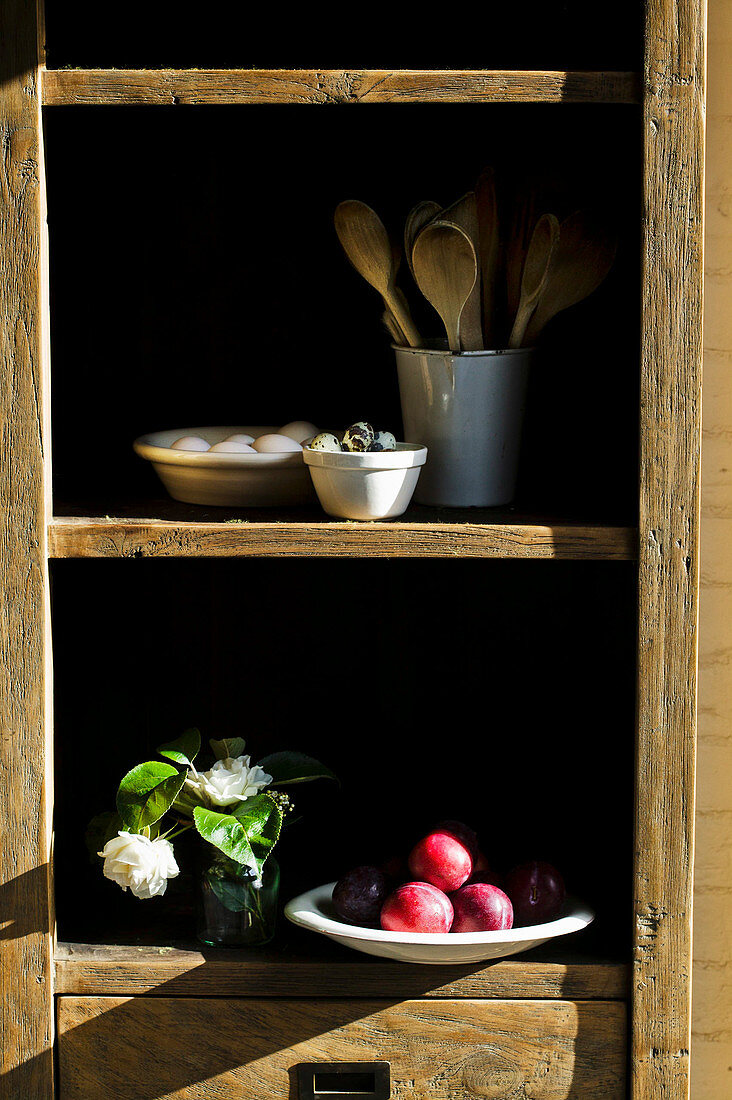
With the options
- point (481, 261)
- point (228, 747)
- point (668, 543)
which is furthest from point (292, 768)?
point (481, 261)

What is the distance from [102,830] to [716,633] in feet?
2.69

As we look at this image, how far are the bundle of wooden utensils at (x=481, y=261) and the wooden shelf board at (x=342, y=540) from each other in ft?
0.72

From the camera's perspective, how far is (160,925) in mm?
1104

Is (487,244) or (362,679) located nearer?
(487,244)

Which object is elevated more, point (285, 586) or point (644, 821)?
point (285, 586)

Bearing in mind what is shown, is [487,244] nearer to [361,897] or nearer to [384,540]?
[384,540]

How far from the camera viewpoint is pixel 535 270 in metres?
1.07

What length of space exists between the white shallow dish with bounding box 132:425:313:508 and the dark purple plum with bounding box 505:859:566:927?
1.48 feet

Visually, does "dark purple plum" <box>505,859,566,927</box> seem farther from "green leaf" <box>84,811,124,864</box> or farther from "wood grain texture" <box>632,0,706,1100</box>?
"green leaf" <box>84,811,124,864</box>

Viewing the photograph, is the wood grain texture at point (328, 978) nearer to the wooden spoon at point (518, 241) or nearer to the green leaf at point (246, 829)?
the green leaf at point (246, 829)

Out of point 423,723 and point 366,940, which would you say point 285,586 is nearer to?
point 423,723

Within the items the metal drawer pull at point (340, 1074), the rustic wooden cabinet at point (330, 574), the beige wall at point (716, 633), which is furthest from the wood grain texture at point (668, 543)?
the beige wall at point (716, 633)

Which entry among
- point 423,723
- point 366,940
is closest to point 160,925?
point 366,940

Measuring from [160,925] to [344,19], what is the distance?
3.50 ft
